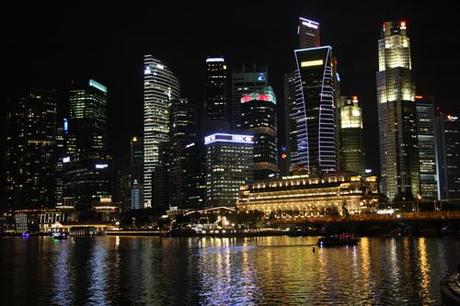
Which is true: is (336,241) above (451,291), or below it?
below

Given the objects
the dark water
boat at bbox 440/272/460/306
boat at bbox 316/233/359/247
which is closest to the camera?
boat at bbox 440/272/460/306

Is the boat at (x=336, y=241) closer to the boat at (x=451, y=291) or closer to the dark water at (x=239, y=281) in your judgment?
the dark water at (x=239, y=281)

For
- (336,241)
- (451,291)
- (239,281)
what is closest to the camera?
(451,291)

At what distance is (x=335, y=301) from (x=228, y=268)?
34.7 meters

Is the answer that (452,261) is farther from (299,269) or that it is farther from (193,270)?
(193,270)

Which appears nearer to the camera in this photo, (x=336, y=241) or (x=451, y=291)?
(x=451, y=291)

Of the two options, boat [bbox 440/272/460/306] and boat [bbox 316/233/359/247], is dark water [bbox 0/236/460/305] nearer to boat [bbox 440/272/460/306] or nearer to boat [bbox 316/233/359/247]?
boat [bbox 440/272/460/306]

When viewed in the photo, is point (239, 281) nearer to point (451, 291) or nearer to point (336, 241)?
point (451, 291)

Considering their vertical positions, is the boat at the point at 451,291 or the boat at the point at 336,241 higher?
the boat at the point at 451,291

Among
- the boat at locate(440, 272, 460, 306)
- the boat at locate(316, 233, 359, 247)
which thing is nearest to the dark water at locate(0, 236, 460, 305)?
the boat at locate(440, 272, 460, 306)

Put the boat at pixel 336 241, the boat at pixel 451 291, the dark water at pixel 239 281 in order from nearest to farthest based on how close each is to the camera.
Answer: the boat at pixel 451 291 → the dark water at pixel 239 281 → the boat at pixel 336 241

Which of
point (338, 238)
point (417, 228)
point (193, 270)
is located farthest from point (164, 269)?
point (417, 228)

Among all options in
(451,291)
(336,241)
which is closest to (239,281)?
(451,291)

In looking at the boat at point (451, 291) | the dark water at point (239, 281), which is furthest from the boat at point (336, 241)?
the boat at point (451, 291)
